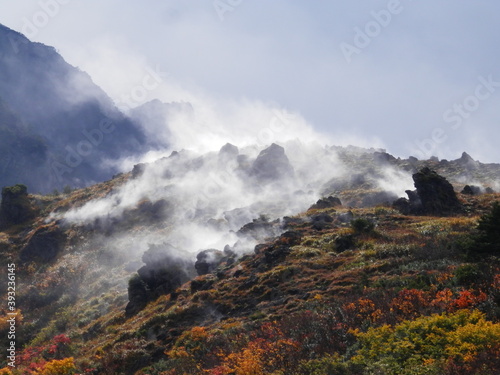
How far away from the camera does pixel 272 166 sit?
9700cm

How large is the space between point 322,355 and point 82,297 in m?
42.8

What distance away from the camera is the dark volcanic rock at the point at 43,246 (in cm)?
5881

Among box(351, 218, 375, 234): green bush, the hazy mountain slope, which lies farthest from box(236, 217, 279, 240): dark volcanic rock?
the hazy mountain slope

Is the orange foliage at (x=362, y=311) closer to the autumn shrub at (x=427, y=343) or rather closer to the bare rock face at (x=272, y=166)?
the autumn shrub at (x=427, y=343)

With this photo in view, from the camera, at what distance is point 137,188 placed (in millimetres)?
84438

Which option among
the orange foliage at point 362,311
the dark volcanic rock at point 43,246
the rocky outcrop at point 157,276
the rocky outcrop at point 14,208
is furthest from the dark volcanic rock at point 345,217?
the rocky outcrop at point 14,208

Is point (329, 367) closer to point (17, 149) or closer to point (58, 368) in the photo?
point (58, 368)

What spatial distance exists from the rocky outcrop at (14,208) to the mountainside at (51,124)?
267 feet

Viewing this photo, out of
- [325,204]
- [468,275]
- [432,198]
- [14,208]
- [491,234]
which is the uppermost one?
[14,208]

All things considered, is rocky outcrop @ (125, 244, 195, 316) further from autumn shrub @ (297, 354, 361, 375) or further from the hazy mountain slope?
the hazy mountain slope

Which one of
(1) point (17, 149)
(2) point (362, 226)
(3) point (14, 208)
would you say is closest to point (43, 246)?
(3) point (14, 208)

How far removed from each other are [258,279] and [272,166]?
6911cm

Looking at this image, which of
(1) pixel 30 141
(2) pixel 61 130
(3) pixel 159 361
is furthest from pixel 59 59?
(3) pixel 159 361

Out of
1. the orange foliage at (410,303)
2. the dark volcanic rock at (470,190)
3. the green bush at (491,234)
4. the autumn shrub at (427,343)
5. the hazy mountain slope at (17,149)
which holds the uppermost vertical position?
the hazy mountain slope at (17,149)
